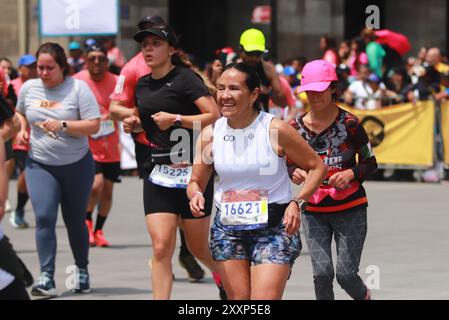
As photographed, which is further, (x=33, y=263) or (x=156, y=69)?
(x=33, y=263)

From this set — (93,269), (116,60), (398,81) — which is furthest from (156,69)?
(116,60)

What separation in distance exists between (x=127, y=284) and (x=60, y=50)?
6.46 feet

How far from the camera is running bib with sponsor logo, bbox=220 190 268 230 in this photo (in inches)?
273

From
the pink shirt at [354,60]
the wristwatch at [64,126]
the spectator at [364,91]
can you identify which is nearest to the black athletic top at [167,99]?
the wristwatch at [64,126]

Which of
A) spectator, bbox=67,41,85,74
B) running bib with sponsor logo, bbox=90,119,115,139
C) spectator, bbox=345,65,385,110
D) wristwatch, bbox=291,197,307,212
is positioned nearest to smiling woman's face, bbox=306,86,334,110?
wristwatch, bbox=291,197,307,212

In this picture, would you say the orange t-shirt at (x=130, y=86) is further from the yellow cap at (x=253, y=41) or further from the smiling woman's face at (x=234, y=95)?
the smiling woman's face at (x=234, y=95)

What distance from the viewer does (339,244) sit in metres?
8.02

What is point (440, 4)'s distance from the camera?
30797 mm

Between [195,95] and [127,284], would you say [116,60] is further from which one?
[195,95]

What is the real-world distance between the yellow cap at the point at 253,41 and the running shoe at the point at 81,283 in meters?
2.52

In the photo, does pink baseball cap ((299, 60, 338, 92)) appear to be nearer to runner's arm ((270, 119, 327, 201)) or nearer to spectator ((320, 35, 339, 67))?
runner's arm ((270, 119, 327, 201))

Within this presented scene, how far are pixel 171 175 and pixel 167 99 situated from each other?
521 mm

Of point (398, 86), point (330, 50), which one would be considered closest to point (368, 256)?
point (398, 86)

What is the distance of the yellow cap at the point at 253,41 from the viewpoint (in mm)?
11125
